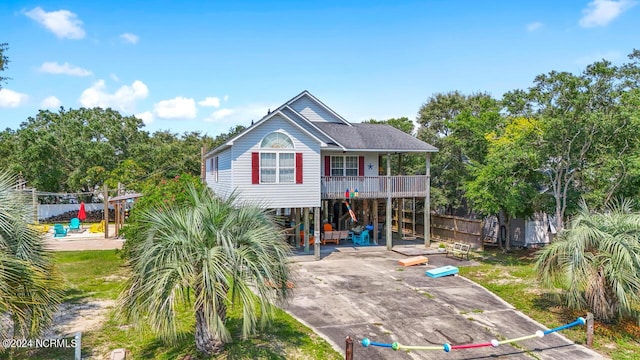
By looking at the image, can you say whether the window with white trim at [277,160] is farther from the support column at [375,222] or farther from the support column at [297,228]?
the support column at [375,222]

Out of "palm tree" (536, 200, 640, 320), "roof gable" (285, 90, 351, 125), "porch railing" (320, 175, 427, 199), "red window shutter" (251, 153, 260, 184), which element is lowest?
"palm tree" (536, 200, 640, 320)

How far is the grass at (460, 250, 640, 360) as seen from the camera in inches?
370

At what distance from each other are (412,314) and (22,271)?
29.8 feet

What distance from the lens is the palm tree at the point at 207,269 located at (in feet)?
→ 22.0

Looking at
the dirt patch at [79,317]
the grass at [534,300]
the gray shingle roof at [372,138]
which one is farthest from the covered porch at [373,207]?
the dirt patch at [79,317]

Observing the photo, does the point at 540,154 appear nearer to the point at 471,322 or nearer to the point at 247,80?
the point at 471,322

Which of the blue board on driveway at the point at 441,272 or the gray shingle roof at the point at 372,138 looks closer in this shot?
the blue board on driveway at the point at 441,272

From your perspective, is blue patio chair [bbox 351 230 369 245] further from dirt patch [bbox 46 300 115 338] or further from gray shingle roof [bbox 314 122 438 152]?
dirt patch [bbox 46 300 115 338]

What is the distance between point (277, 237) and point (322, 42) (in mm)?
15557

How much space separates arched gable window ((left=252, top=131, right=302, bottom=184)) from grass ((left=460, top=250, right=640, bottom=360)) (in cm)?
853

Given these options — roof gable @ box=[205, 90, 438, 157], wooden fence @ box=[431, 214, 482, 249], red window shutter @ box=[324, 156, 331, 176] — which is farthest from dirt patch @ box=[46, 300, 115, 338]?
wooden fence @ box=[431, 214, 482, 249]

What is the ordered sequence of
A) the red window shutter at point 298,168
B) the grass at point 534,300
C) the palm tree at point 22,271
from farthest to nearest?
the red window shutter at point 298,168
the grass at point 534,300
the palm tree at point 22,271

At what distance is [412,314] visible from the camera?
36.6 feet

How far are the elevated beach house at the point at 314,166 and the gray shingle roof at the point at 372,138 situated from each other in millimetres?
53
